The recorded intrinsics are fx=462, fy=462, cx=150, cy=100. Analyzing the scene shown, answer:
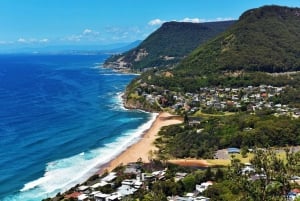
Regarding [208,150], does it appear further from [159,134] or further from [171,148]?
[159,134]

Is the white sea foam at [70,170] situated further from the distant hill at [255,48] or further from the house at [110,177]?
the distant hill at [255,48]

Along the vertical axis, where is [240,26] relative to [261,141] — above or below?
above

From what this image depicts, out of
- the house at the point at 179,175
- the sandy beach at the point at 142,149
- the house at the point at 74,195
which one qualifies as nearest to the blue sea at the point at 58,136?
the sandy beach at the point at 142,149

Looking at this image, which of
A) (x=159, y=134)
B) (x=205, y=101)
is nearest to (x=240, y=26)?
(x=205, y=101)

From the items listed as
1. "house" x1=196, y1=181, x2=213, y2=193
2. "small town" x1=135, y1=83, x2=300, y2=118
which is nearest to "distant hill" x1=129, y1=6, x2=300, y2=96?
"small town" x1=135, y1=83, x2=300, y2=118

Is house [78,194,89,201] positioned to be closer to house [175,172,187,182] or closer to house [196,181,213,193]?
house [175,172,187,182]

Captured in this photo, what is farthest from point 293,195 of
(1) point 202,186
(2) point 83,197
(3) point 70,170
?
(3) point 70,170
